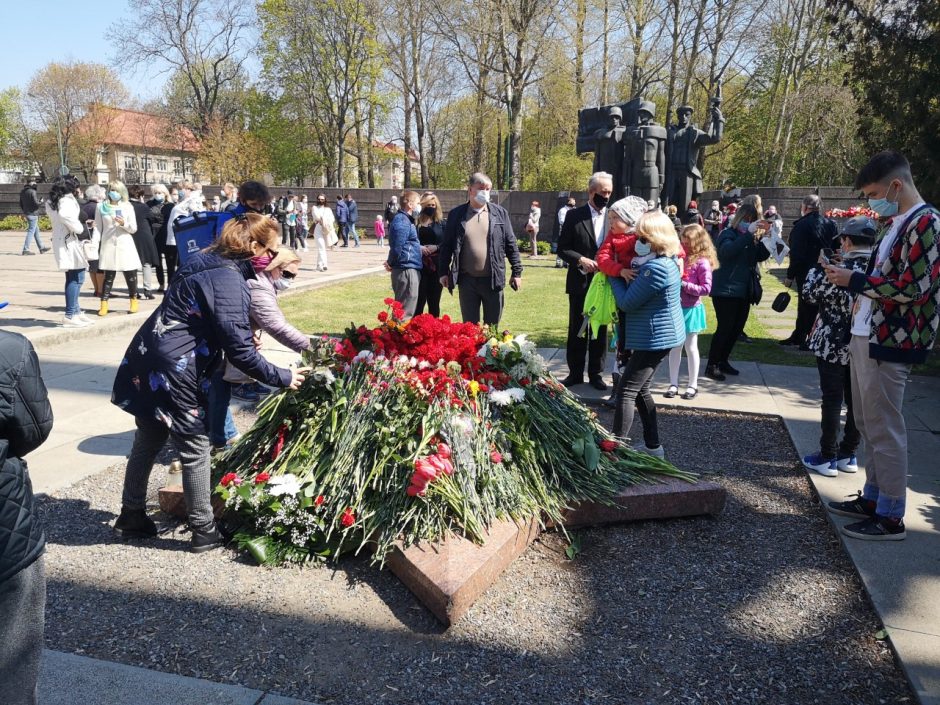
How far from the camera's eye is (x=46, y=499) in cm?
428

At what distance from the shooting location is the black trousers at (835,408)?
4.56 meters

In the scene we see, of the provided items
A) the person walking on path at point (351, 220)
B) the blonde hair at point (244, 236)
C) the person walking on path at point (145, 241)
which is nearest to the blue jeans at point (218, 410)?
the blonde hair at point (244, 236)

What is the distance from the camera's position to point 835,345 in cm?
447

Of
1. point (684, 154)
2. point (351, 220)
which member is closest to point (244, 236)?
point (684, 154)

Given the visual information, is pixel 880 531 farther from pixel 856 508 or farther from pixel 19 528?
pixel 19 528

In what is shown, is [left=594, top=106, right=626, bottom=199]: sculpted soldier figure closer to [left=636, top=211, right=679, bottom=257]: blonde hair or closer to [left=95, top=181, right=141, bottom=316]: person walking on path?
[left=95, top=181, right=141, bottom=316]: person walking on path

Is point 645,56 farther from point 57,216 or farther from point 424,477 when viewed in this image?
point 424,477

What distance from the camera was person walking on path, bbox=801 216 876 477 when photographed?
4.29m

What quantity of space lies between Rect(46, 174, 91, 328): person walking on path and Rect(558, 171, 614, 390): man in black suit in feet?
20.4

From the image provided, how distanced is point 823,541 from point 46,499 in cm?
466

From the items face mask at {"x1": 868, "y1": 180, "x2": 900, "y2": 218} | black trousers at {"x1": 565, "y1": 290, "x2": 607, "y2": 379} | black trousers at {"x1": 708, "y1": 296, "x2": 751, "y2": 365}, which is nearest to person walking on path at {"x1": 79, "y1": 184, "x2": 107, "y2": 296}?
black trousers at {"x1": 565, "y1": 290, "x2": 607, "y2": 379}

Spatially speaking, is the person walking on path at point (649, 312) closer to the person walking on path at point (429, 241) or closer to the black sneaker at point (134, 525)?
the black sneaker at point (134, 525)

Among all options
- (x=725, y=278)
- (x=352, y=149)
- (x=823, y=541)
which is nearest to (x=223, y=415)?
(x=823, y=541)

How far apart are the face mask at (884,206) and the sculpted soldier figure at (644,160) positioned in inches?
480
